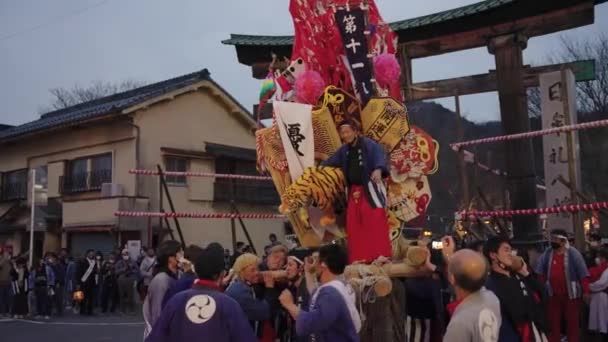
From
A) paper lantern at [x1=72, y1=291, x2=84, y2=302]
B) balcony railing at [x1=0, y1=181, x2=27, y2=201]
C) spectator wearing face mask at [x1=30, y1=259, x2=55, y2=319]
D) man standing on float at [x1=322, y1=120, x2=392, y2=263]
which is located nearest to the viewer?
man standing on float at [x1=322, y1=120, x2=392, y2=263]

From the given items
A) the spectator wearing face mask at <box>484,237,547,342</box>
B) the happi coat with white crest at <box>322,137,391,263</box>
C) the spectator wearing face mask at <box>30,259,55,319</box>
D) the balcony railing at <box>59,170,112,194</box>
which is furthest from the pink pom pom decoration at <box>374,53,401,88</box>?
the balcony railing at <box>59,170,112,194</box>

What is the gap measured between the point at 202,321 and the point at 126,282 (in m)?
13.9

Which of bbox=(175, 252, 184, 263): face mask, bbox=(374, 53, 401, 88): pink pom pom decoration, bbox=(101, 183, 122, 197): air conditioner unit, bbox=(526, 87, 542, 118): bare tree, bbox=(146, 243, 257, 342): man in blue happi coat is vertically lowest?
bbox=(146, 243, 257, 342): man in blue happi coat

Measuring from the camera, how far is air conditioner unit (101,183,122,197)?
20016 mm

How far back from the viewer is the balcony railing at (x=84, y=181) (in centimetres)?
2123

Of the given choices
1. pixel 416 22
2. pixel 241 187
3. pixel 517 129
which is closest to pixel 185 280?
pixel 517 129

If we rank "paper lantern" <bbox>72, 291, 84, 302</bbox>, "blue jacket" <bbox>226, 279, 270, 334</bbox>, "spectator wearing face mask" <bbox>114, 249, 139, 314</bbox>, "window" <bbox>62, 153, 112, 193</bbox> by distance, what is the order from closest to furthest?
"blue jacket" <bbox>226, 279, 270, 334</bbox>, "paper lantern" <bbox>72, 291, 84, 302</bbox>, "spectator wearing face mask" <bbox>114, 249, 139, 314</bbox>, "window" <bbox>62, 153, 112, 193</bbox>

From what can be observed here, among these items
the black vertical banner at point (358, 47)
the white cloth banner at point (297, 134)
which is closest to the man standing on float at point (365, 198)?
the white cloth banner at point (297, 134)

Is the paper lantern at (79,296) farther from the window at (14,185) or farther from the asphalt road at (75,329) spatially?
the window at (14,185)

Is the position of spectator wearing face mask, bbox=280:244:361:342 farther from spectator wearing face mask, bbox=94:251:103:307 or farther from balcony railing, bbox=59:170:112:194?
Answer: balcony railing, bbox=59:170:112:194

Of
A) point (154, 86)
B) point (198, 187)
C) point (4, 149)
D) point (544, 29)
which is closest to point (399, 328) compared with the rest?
point (544, 29)

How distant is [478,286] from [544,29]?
8.36m

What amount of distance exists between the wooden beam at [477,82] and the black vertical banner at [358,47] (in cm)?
447

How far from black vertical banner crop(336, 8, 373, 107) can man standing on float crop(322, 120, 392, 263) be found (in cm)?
97
